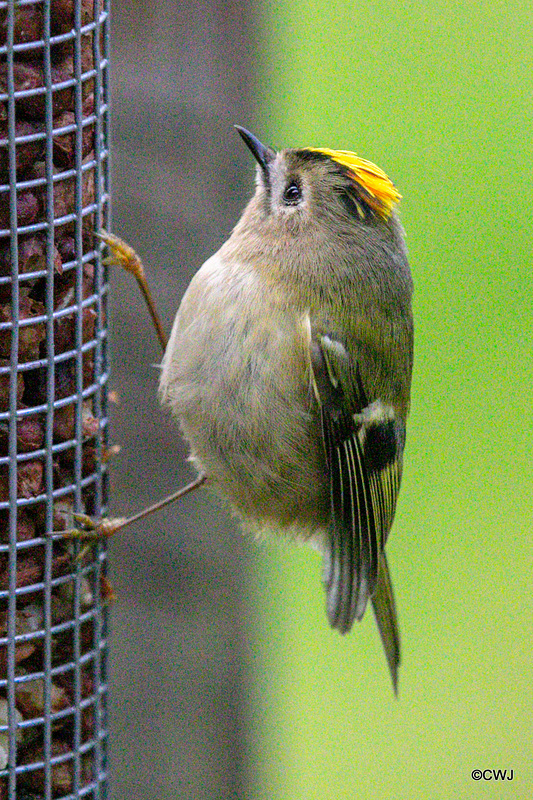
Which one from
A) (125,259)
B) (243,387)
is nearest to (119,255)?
(125,259)

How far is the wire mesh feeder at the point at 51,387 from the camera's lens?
259 centimetres

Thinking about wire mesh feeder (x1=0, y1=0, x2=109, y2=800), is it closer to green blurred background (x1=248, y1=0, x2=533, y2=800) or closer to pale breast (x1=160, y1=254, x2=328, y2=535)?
pale breast (x1=160, y1=254, x2=328, y2=535)

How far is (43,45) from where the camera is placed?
2.57 m

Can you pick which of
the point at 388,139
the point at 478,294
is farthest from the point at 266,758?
the point at 388,139

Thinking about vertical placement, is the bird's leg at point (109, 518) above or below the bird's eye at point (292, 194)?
below

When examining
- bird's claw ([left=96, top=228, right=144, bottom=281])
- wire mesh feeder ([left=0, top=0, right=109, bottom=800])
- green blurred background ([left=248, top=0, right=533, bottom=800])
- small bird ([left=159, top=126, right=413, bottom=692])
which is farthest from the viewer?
green blurred background ([left=248, top=0, right=533, bottom=800])

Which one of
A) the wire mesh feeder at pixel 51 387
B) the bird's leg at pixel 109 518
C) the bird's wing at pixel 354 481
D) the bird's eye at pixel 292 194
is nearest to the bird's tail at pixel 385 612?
the bird's wing at pixel 354 481

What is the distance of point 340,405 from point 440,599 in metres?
3.57

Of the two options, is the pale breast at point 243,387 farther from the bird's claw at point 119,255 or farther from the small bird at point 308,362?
the bird's claw at point 119,255

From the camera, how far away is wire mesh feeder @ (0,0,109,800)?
2.59 m

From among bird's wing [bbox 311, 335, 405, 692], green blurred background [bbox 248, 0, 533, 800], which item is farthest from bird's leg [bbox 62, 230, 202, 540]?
green blurred background [bbox 248, 0, 533, 800]

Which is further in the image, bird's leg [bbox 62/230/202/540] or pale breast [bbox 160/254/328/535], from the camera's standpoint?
pale breast [bbox 160/254/328/535]

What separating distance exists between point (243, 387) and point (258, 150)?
0.67 meters

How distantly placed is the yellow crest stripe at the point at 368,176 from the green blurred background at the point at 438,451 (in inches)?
61.1
